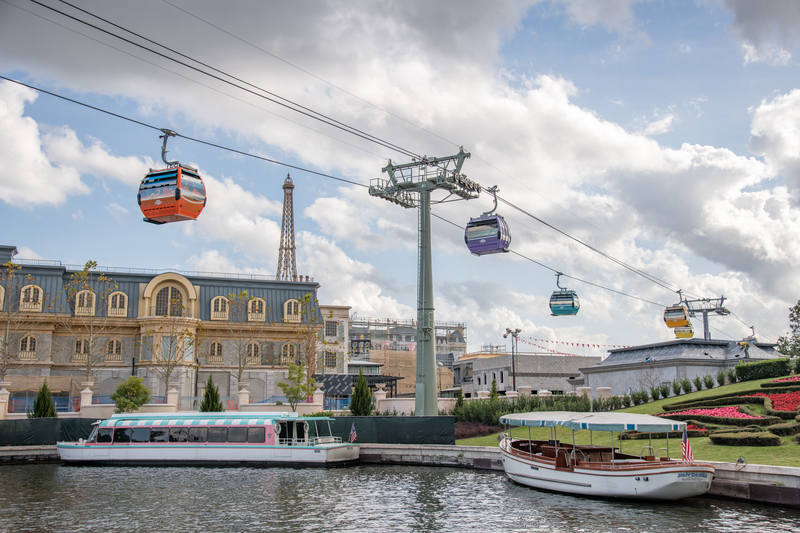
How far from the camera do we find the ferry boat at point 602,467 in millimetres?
22391

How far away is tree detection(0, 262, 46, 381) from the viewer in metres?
55.3

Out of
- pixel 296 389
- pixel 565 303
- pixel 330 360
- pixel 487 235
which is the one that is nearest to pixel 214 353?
pixel 296 389

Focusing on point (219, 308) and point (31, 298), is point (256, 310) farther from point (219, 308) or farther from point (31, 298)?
point (31, 298)

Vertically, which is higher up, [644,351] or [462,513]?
[644,351]

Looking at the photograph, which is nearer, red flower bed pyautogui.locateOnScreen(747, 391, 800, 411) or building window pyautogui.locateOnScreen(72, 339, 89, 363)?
red flower bed pyautogui.locateOnScreen(747, 391, 800, 411)

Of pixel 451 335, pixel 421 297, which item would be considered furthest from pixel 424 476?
pixel 451 335

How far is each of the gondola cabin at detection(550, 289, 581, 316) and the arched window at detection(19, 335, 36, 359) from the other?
147 ft

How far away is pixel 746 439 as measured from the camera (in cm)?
2595

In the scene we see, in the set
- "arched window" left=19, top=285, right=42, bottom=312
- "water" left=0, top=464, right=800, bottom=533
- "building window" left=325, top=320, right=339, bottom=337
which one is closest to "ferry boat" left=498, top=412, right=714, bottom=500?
"water" left=0, top=464, right=800, bottom=533

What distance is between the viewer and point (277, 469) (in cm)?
3384

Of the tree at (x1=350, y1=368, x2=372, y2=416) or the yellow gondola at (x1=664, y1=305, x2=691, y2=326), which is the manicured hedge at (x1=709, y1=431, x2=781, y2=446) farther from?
the yellow gondola at (x1=664, y1=305, x2=691, y2=326)

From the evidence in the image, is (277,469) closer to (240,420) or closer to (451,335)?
(240,420)

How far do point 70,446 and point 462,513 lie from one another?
2557 centimetres

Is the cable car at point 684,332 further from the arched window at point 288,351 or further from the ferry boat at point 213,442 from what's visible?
the ferry boat at point 213,442
